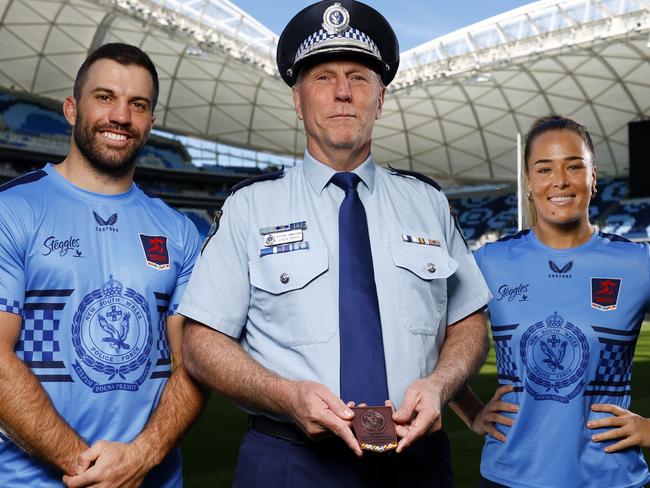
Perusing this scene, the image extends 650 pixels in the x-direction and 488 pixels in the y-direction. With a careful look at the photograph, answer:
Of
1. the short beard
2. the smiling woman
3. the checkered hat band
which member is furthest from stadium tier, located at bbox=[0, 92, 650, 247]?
the checkered hat band

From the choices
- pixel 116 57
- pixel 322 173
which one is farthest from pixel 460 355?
pixel 116 57

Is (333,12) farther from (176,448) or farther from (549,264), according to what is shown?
(176,448)

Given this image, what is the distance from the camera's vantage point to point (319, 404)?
190 cm

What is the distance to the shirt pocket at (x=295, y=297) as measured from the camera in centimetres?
224

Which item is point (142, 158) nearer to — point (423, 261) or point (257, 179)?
point (257, 179)

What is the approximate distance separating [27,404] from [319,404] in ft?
3.89

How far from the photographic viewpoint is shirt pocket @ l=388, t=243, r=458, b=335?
2.32 meters

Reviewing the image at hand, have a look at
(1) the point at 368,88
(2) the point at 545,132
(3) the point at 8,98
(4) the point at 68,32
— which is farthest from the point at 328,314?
(3) the point at 8,98

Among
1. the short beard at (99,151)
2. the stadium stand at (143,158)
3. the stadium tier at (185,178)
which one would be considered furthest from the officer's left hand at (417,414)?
the stadium tier at (185,178)

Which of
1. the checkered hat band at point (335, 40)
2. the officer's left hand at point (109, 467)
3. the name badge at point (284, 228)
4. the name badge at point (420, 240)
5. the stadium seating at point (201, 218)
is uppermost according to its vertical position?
the stadium seating at point (201, 218)

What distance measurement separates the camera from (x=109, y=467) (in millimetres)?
2523

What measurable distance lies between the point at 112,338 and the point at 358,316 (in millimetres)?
1077

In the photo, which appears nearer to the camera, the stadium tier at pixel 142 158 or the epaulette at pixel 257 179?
the epaulette at pixel 257 179

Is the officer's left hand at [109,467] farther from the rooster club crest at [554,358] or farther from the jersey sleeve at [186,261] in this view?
the rooster club crest at [554,358]
